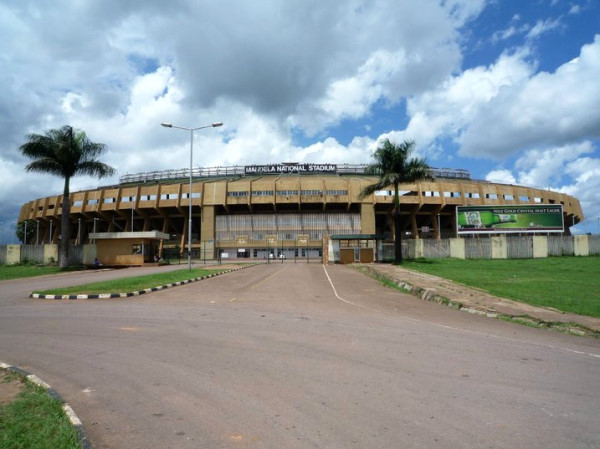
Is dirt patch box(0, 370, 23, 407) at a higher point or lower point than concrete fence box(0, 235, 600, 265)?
lower

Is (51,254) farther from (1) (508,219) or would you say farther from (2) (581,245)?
(2) (581,245)

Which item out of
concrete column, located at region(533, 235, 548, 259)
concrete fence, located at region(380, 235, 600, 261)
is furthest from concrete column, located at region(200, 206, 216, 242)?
concrete column, located at region(533, 235, 548, 259)

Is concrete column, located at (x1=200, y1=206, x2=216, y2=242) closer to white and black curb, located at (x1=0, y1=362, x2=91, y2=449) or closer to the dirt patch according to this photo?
white and black curb, located at (x1=0, y1=362, x2=91, y2=449)

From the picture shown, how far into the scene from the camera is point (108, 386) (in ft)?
16.6

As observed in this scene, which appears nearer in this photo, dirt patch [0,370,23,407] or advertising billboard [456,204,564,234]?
dirt patch [0,370,23,407]

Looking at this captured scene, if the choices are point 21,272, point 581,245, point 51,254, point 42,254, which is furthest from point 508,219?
point 42,254

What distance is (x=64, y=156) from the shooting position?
34.5 meters

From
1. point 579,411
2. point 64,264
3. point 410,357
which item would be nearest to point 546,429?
point 579,411

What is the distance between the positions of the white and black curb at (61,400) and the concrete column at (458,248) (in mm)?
41438

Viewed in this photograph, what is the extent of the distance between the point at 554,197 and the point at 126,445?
276 feet

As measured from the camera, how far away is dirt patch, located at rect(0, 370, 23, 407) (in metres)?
4.63

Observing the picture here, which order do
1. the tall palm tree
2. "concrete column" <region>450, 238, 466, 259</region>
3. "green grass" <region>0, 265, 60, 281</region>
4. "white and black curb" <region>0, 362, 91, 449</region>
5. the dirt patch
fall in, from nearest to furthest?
"white and black curb" <region>0, 362, 91, 449</region> < the dirt patch < "green grass" <region>0, 265, 60, 281</region> < the tall palm tree < "concrete column" <region>450, 238, 466, 259</region>

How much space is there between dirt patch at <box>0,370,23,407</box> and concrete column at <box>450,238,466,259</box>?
41.6 metres

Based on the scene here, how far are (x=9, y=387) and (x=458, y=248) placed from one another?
139 feet
